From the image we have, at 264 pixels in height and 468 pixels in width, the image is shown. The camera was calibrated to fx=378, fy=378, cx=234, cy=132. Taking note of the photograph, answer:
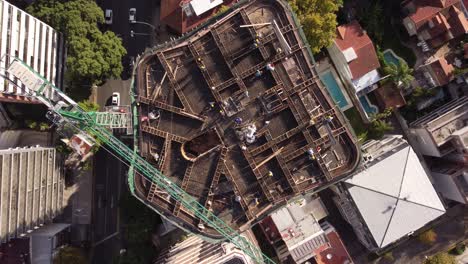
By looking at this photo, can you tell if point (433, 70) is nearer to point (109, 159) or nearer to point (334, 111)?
point (334, 111)

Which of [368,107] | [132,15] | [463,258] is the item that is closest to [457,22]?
[368,107]

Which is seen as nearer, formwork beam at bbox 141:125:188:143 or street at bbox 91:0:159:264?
formwork beam at bbox 141:125:188:143

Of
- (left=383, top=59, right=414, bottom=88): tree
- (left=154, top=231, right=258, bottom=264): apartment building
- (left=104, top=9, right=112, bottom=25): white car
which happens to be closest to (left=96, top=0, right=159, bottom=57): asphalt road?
(left=104, top=9, right=112, bottom=25): white car

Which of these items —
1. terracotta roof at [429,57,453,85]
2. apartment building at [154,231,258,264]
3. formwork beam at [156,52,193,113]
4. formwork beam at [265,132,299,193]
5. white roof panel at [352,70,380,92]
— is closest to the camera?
formwork beam at [156,52,193,113]

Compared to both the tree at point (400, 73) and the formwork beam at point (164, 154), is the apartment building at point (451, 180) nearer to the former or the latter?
the tree at point (400, 73)

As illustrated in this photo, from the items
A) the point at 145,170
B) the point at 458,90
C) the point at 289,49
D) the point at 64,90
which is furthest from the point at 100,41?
the point at 458,90

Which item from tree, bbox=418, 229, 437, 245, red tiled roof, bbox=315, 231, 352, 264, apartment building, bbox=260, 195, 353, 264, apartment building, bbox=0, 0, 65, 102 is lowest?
tree, bbox=418, 229, 437, 245

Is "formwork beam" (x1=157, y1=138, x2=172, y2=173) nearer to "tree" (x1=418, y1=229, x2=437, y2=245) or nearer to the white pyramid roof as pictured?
the white pyramid roof
